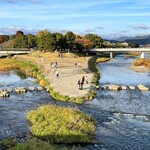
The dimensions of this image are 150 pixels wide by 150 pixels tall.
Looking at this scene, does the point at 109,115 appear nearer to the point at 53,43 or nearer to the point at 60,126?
the point at 60,126

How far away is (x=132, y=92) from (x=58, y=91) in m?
13.0

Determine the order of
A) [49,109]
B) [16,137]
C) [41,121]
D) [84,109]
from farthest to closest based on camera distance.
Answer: [84,109], [49,109], [41,121], [16,137]

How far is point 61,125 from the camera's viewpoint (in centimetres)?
3628

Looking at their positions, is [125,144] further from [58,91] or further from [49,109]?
[58,91]

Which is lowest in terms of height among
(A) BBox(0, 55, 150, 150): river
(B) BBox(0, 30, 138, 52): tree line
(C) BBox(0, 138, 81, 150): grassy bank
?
(A) BBox(0, 55, 150, 150): river

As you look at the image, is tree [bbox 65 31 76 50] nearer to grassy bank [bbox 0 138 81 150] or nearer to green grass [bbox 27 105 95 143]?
green grass [bbox 27 105 95 143]

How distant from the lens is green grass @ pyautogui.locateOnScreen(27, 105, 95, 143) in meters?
34.1

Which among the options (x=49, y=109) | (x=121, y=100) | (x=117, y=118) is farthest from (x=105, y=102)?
(x=49, y=109)

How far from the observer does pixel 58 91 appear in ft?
192

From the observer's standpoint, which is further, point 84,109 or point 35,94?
point 35,94

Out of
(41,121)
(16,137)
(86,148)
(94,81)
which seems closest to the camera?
(86,148)

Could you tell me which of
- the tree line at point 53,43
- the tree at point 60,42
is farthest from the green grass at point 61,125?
the tree at point 60,42

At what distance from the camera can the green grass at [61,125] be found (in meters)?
34.1

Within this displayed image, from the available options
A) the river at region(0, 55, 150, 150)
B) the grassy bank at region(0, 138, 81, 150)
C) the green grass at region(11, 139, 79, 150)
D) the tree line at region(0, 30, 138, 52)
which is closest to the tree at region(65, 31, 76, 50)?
the tree line at region(0, 30, 138, 52)
